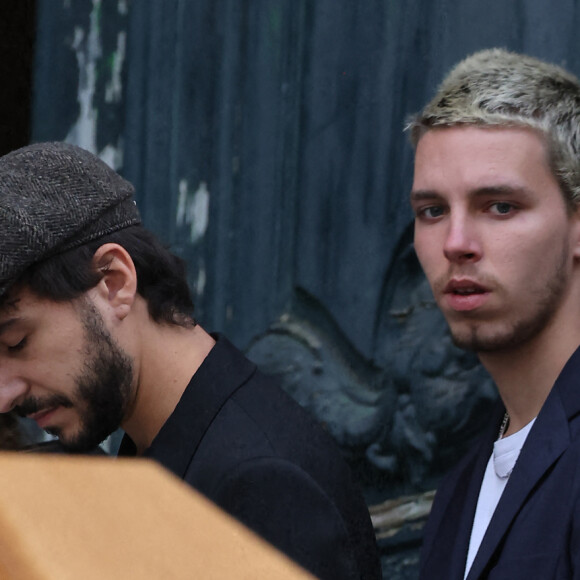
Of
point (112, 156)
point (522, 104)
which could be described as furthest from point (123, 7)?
point (522, 104)

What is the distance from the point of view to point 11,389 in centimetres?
→ 201

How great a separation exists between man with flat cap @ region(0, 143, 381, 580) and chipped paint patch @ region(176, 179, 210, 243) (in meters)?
0.69

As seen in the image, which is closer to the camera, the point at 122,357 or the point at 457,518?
the point at 122,357

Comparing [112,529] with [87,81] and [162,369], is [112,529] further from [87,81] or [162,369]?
[87,81]

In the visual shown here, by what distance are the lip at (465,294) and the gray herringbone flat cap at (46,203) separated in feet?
2.34

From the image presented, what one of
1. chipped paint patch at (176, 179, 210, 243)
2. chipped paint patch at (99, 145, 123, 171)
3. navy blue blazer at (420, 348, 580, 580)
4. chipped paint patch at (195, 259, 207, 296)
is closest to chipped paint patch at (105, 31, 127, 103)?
chipped paint patch at (99, 145, 123, 171)

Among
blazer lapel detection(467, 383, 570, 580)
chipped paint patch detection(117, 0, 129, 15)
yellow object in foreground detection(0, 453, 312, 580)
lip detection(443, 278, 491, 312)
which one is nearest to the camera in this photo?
yellow object in foreground detection(0, 453, 312, 580)

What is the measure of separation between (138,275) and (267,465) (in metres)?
0.57

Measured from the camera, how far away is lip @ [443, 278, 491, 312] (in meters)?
1.82

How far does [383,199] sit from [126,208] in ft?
2.91

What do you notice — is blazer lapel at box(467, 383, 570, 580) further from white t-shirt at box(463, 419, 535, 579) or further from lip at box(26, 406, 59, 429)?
lip at box(26, 406, 59, 429)

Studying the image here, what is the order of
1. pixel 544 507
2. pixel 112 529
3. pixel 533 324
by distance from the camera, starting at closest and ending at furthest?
pixel 112 529, pixel 544 507, pixel 533 324

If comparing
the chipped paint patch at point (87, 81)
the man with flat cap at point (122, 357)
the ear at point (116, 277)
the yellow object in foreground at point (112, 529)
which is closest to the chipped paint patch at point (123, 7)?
the chipped paint patch at point (87, 81)

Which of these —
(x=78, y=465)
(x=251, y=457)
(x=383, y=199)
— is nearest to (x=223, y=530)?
(x=78, y=465)
